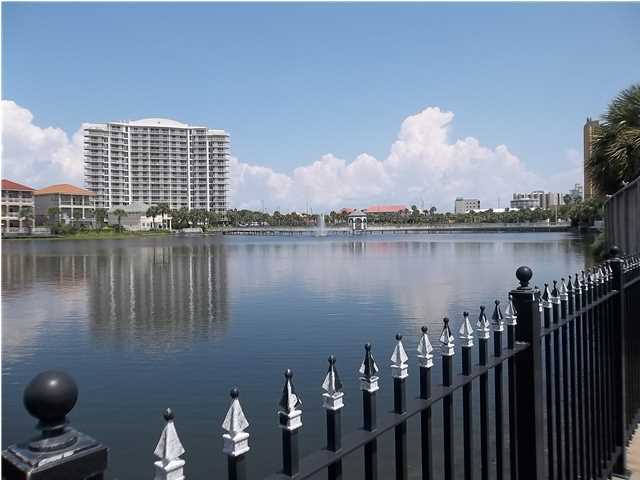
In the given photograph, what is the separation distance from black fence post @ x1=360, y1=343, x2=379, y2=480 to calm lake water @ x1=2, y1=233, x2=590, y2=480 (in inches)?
165

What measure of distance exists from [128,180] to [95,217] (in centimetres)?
3044

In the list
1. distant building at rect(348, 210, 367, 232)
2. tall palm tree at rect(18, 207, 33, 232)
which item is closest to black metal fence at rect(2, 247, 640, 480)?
tall palm tree at rect(18, 207, 33, 232)

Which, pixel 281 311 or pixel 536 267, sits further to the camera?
pixel 536 267

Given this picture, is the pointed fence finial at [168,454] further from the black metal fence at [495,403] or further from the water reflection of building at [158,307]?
the water reflection of building at [158,307]

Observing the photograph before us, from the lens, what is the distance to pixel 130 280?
1184 inches

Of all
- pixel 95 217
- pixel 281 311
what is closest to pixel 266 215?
pixel 95 217

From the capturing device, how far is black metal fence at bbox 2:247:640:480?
1.23 meters

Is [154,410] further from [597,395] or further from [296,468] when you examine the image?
[296,468]

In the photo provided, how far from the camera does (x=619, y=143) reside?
572 inches

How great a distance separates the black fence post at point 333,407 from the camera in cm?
178

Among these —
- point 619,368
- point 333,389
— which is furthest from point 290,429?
point 619,368

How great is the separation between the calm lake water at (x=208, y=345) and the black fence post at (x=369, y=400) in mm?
4191

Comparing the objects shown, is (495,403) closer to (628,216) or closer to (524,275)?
(524,275)

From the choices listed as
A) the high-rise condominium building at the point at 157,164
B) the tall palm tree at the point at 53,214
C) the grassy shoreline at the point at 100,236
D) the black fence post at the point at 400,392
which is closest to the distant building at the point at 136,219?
the grassy shoreline at the point at 100,236
